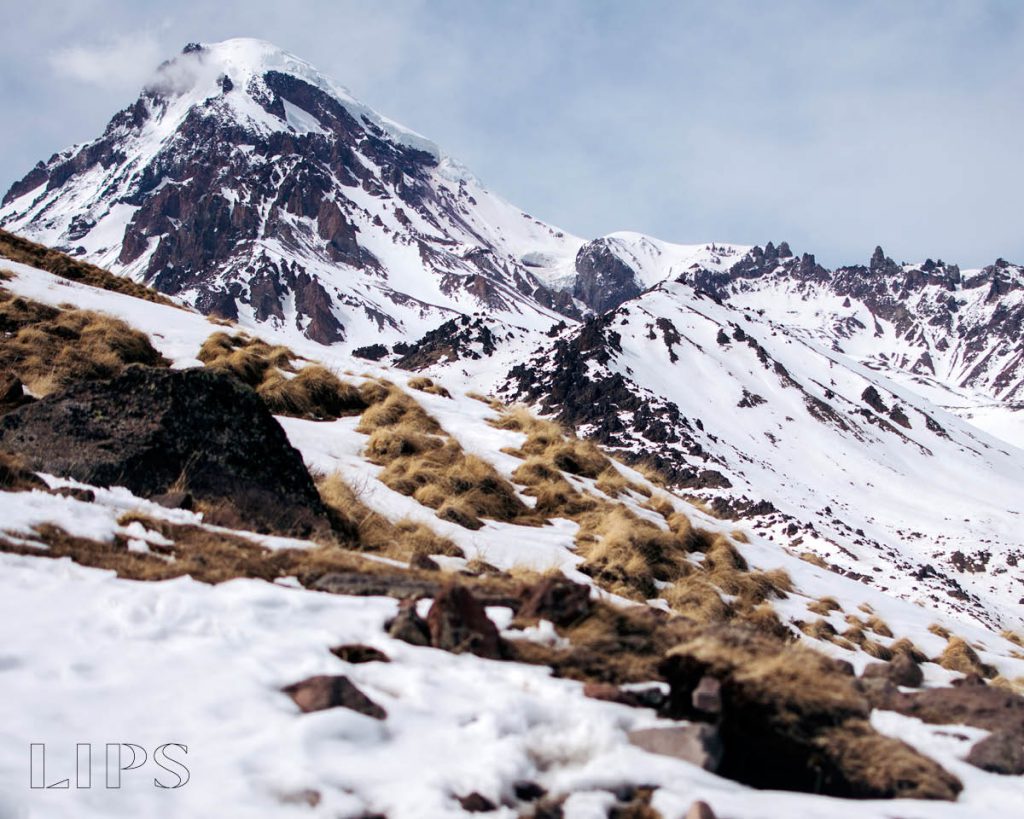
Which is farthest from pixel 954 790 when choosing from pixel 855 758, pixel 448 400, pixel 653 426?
pixel 653 426

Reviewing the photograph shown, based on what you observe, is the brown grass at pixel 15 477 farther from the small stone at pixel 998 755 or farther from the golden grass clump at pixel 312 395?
the small stone at pixel 998 755

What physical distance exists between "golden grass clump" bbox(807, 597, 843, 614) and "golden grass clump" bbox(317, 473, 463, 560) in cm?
733

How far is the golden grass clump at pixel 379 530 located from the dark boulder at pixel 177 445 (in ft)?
2.21

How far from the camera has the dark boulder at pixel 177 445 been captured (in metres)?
8.38

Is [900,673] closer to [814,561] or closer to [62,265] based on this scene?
[814,561]

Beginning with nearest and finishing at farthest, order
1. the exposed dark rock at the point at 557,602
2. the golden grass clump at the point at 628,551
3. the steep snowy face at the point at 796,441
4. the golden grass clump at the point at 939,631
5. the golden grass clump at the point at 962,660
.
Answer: the exposed dark rock at the point at 557,602
the golden grass clump at the point at 628,551
the golden grass clump at the point at 962,660
the golden grass clump at the point at 939,631
the steep snowy face at the point at 796,441

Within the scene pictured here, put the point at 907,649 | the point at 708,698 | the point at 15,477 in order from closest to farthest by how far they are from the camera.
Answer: the point at 708,698, the point at 15,477, the point at 907,649

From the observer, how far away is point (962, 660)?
12719mm

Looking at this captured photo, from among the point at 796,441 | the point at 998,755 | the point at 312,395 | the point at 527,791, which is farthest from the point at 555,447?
the point at 796,441

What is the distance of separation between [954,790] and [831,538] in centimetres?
7018

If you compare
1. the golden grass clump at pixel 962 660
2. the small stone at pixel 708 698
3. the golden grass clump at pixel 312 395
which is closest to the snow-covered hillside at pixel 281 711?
the small stone at pixel 708 698

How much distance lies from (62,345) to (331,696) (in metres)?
11.9

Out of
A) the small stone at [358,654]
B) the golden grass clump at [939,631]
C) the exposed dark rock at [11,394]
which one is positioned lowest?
the golden grass clump at [939,631]

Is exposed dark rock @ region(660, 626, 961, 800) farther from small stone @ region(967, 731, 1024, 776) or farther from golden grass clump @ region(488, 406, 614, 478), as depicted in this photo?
golden grass clump @ region(488, 406, 614, 478)
